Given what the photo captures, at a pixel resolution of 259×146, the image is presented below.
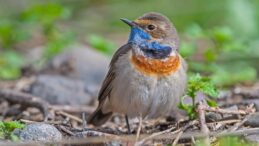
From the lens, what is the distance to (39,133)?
19.4 feet

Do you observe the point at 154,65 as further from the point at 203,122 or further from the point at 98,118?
the point at 98,118

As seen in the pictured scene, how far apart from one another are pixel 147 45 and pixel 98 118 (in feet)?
3.57

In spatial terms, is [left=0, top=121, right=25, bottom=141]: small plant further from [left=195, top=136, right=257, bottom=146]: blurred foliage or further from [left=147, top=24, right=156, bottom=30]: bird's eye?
[left=147, top=24, right=156, bottom=30]: bird's eye

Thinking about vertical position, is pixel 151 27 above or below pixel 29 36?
below

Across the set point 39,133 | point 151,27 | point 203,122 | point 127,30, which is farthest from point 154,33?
point 127,30

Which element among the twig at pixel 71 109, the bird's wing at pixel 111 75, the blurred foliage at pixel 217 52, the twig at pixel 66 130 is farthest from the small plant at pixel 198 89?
the blurred foliage at pixel 217 52

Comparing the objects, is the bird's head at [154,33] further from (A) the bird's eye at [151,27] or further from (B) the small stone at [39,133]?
(B) the small stone at [39,133]

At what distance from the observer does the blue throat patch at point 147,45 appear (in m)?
7.01

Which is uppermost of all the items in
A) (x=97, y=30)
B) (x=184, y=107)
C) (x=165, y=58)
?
(x=97, y=30)

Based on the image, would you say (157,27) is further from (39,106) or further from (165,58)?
(39,106)

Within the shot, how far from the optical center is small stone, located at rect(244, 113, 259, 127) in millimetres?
6431

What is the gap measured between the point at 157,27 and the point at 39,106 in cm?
144

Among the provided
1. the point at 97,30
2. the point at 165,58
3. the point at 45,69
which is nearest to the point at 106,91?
the point at 165,58

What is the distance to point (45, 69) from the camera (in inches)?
396
